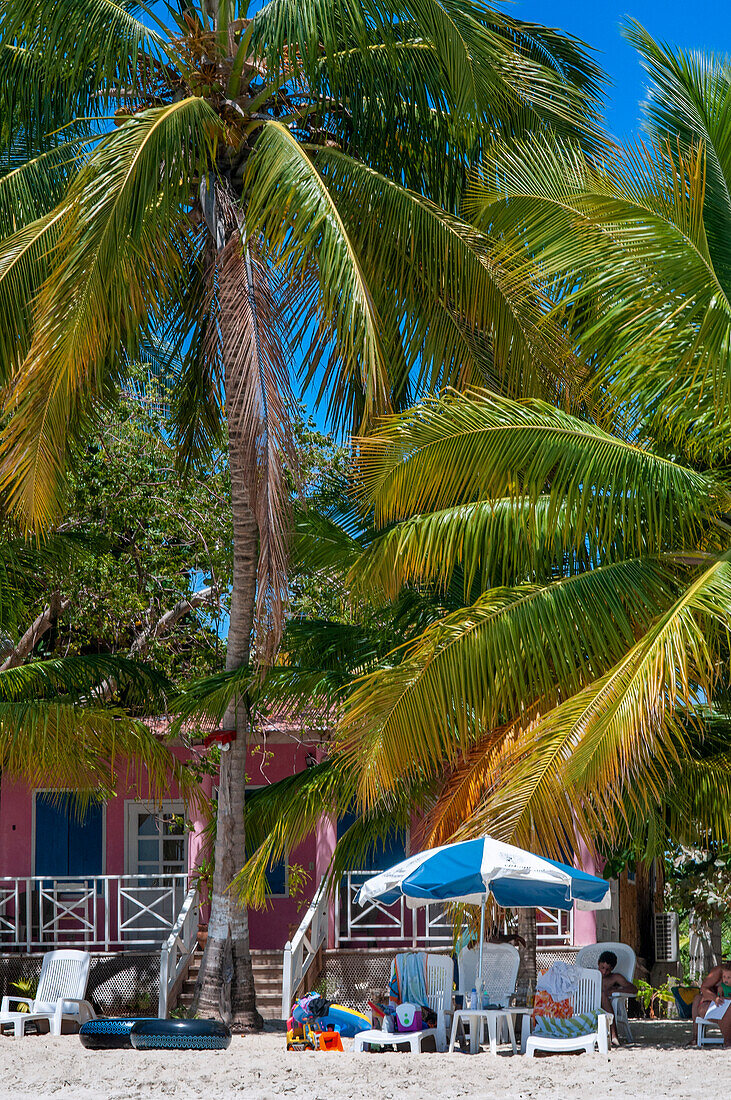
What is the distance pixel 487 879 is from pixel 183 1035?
316 centimetres

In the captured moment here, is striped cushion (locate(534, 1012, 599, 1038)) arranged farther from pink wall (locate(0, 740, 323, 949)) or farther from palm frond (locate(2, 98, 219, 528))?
pink wall (locate(0, 740, 323, 949))

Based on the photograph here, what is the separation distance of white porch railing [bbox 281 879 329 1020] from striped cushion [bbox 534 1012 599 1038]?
3545 millimetres

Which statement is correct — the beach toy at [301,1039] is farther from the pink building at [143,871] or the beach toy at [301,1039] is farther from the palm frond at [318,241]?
the palm frond at [318,241]

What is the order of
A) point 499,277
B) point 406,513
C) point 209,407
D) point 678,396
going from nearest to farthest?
point 678,396
point 406,513
point 499,277
point 209,407

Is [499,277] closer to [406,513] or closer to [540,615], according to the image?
[406,513]

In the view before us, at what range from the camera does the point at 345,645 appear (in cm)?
1227

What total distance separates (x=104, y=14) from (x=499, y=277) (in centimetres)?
462

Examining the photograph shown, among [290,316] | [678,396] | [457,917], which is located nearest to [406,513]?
[678,396]

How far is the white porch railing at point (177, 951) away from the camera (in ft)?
44.4

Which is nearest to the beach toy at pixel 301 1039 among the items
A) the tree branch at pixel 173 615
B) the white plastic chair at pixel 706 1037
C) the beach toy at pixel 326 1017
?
the beach toy at pixel 326 1017

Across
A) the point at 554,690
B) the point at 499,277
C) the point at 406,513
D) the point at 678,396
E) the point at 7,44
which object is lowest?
the point at 554,690

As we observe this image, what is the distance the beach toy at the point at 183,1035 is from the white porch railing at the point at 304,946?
2.83 m

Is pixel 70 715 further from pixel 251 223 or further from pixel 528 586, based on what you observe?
pixel 251 223

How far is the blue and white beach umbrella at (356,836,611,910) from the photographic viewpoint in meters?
9.27
